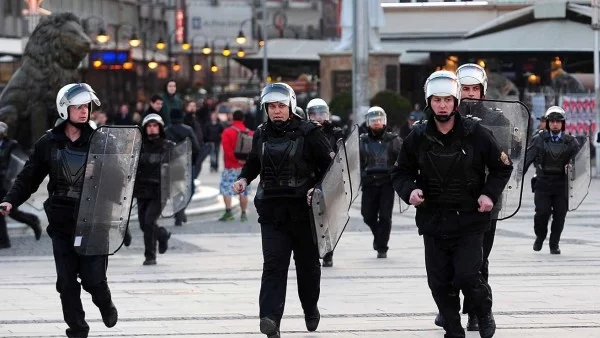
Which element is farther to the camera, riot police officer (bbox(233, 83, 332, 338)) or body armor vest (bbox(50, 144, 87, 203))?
riot police officer (bbox(233, 83, 332, 338))

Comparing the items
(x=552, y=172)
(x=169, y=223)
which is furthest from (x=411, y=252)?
(x=169, y=223)

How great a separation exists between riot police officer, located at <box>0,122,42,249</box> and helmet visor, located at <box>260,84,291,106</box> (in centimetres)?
884

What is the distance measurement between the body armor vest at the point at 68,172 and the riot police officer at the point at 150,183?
681 cm

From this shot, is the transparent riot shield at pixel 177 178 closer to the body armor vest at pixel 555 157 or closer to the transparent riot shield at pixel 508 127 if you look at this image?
the body armor vest at pixel 555 157

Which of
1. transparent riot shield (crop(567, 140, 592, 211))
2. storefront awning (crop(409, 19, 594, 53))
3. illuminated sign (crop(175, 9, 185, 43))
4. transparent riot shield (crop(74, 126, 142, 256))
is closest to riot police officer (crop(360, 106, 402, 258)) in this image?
transparent riot shield (crop(567, 140, 592, 211))

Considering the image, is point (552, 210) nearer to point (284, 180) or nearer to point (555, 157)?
point (555, 157)

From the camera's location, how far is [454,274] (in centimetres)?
994

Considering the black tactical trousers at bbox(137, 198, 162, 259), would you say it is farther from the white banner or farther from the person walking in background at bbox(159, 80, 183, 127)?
the white banner

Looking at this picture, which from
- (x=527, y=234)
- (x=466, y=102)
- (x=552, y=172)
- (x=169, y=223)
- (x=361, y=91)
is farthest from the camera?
(x=361, y=91)

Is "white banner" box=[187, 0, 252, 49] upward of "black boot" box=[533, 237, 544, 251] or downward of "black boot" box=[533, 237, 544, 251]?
downward

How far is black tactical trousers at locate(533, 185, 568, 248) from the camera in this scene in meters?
17.7

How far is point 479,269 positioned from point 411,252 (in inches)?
329

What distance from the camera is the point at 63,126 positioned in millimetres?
10586

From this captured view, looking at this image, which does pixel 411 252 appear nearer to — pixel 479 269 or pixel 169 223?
pixel 169 223
